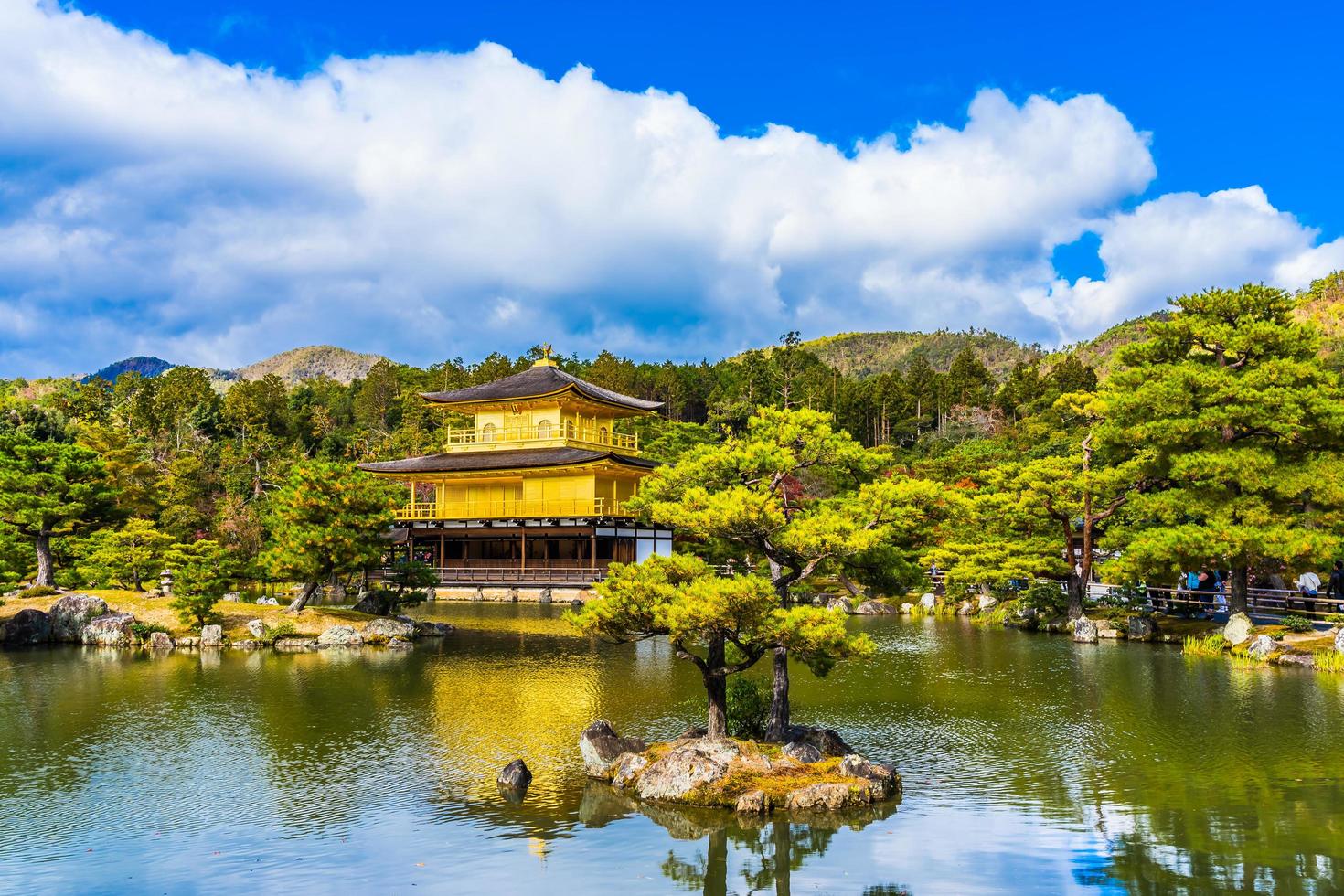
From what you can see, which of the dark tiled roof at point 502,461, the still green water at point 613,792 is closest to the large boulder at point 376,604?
the still green water at point 613,792

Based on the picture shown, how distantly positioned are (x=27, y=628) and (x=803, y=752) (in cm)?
2232

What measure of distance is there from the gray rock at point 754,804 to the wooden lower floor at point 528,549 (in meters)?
29.8

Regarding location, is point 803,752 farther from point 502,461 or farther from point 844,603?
point 502,461

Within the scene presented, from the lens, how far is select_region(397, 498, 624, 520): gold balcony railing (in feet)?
139

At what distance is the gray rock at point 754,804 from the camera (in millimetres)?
10297

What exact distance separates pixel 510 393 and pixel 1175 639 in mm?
30742

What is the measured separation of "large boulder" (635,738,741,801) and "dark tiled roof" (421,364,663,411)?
33.9 m

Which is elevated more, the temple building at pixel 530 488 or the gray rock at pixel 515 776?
the temple building at pixel 530 488

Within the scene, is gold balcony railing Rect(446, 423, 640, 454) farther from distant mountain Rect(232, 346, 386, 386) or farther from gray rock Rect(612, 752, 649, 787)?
distant mountain Rect(232, 346, 386, 386)

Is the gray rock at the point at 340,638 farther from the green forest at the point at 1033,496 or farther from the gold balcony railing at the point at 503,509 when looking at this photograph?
the gold balcony railing at the point at 503,509

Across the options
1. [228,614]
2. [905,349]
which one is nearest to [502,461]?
[228,614]

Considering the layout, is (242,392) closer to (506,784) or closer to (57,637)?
(57,637)

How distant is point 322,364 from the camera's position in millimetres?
154750

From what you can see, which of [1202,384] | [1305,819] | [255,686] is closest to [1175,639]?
[1202,384]
